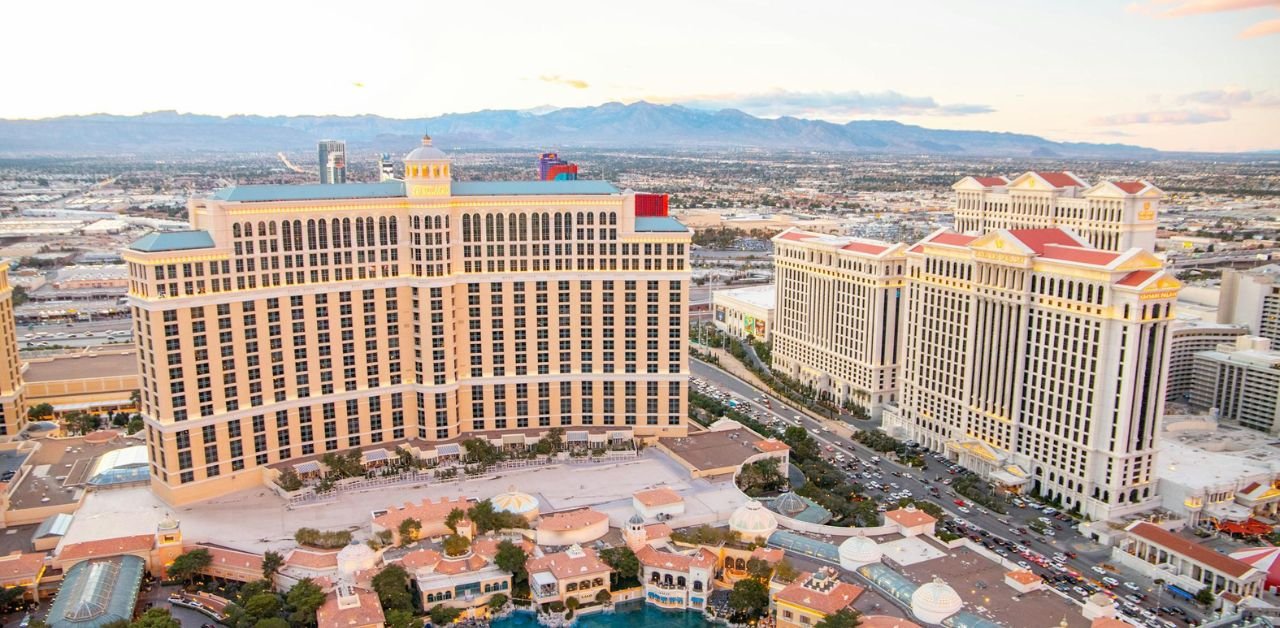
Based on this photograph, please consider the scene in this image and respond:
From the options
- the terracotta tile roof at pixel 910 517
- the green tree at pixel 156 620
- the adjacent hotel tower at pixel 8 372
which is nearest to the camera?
the green tree at pixel 156 620

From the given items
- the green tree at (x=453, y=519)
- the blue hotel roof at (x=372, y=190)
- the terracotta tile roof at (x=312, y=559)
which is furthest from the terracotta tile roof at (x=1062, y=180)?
the terracotta tile roof at (x=312, y=559)

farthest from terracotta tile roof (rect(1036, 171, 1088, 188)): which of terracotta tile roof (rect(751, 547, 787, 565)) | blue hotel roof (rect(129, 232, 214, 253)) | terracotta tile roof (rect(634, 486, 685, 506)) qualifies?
blue hotel roof (rect(129, 232, 214, 253))

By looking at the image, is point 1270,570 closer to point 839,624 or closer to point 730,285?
point 839,624

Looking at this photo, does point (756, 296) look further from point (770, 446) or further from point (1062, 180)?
point (770, 446)

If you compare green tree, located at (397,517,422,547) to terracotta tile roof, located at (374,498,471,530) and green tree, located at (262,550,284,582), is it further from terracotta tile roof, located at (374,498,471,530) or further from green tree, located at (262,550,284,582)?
green tree, located at (262,550,284,582)

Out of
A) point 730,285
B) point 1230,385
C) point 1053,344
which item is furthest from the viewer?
point 730,285

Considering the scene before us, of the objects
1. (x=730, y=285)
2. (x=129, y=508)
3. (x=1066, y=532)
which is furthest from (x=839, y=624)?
(x=730, y=285)

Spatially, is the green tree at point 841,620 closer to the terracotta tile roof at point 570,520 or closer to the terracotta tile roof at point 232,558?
the terracotta tile roof at point 570,520
